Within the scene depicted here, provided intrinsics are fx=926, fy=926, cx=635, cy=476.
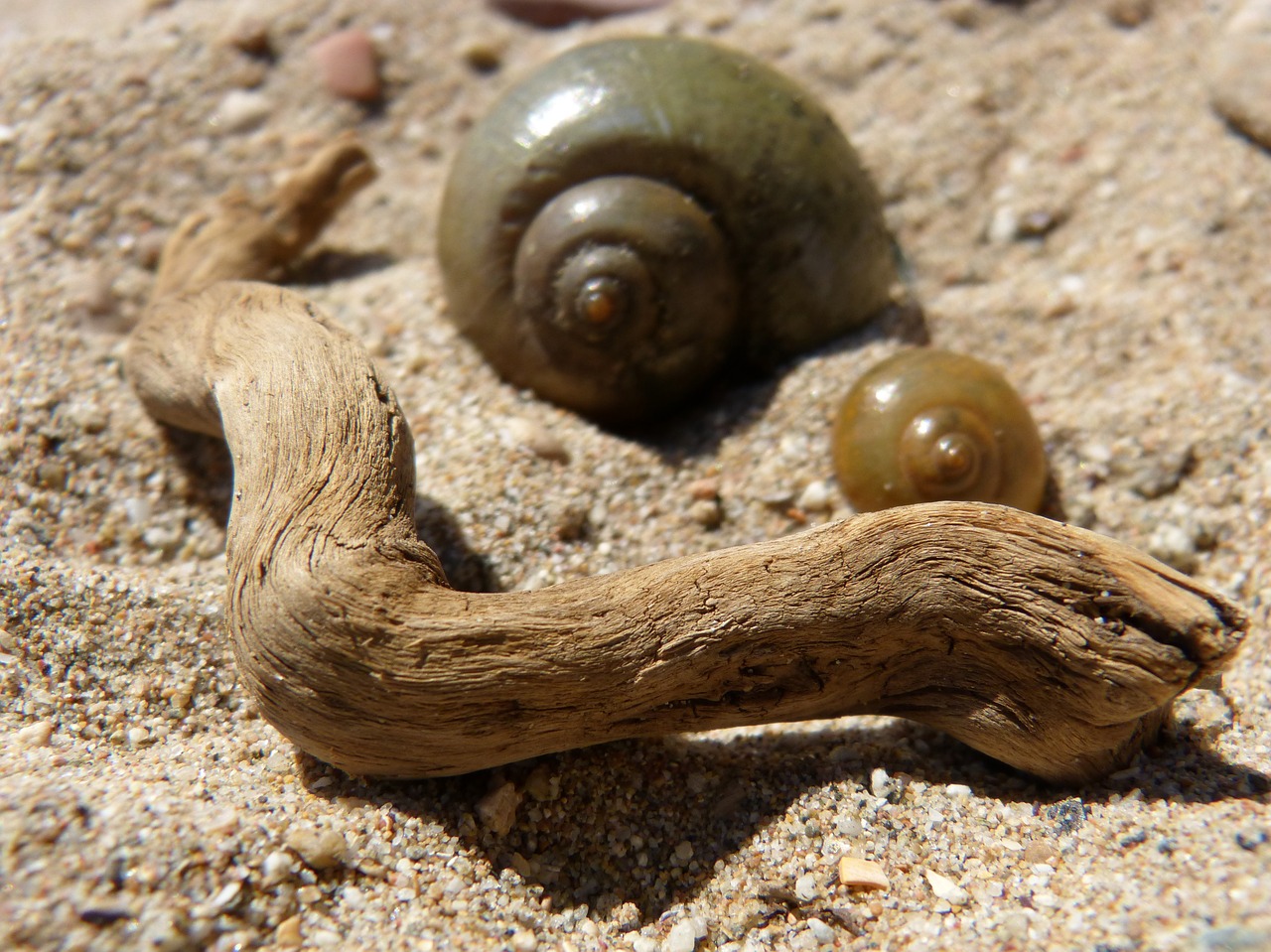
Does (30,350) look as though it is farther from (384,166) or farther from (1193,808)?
(1193,808)

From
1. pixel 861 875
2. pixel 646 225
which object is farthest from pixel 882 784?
pixel 646 225

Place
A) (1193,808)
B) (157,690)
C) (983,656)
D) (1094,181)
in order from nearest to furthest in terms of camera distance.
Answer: (1193,808), (983,656), (157,690), (1094,181)

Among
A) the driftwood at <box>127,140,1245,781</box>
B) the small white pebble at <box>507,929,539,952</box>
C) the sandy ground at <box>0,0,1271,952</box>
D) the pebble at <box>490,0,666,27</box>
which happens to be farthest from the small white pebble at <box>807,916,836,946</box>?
the pebble at <box>490,0,666,27</box>

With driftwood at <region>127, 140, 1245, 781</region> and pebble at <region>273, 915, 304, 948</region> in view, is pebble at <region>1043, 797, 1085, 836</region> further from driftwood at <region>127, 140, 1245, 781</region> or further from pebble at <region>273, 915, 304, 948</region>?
pebble at <region>273, 915, 304, 948</region>

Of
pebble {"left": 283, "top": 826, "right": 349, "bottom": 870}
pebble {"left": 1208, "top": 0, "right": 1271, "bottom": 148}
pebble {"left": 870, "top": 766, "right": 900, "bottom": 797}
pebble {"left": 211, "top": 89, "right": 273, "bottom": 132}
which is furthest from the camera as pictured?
pebble {"left": 211, "top": 89, "right": 273, "bottom": 132}

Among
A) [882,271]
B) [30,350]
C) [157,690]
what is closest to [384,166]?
[30,350]
